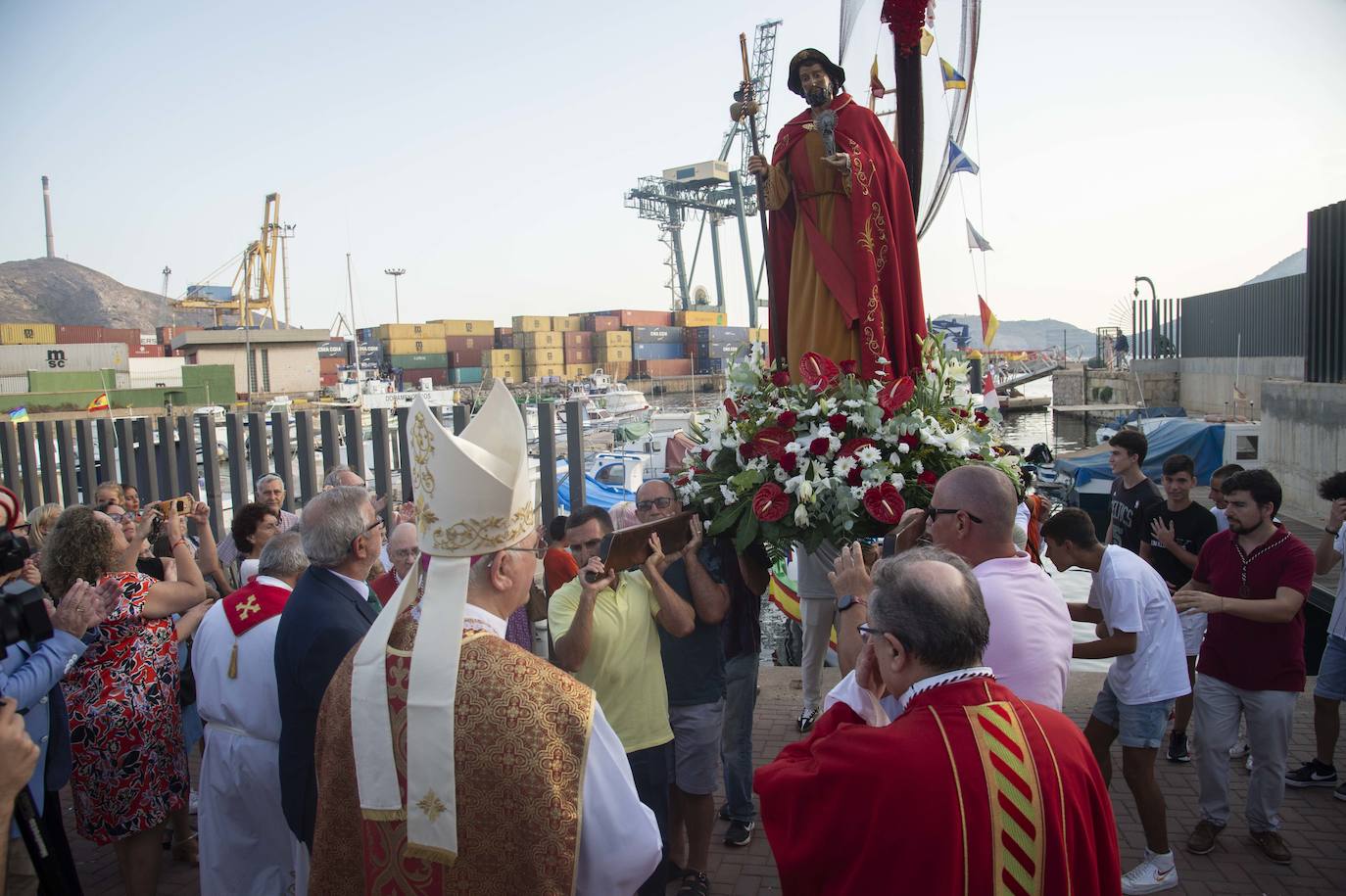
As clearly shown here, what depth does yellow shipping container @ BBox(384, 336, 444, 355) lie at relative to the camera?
79.2m

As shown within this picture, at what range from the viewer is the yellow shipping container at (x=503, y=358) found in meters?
78.0

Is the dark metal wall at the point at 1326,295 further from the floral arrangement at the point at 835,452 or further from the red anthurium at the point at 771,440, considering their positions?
the red anthurium at the point at 771,440

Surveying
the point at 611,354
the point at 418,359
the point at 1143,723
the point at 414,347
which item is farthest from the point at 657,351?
the point at 1143,723

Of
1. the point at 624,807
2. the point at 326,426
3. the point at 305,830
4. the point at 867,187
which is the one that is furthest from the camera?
the point at 326,426

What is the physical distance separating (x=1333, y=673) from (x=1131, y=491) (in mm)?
1610

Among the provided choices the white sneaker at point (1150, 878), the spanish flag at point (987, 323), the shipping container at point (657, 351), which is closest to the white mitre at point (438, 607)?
the white sneaker at point (1150, 878)

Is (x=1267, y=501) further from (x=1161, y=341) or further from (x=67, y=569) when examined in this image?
(x=1161, y=341)

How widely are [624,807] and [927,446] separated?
87.0 inches

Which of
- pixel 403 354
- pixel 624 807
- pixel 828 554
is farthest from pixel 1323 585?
pixel 403 354

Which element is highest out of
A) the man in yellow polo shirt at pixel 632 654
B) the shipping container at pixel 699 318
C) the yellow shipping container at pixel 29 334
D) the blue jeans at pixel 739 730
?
the shipping container at pixel 699 318

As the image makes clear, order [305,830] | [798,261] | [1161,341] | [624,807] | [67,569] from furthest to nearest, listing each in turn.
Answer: [1161,341] → [798,261] → [67,569] → [305,830] → [624,807]

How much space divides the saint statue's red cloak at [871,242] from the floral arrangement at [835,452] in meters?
0.31

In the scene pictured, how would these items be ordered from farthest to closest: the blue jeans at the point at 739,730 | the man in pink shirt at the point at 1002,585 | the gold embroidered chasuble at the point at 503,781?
the blue jeans at the point at 739,730 → the man in pink shirt at the point at 1002,585 → the gold embroidered chasuble at the point at 503,781

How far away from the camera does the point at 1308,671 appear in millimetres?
8672
